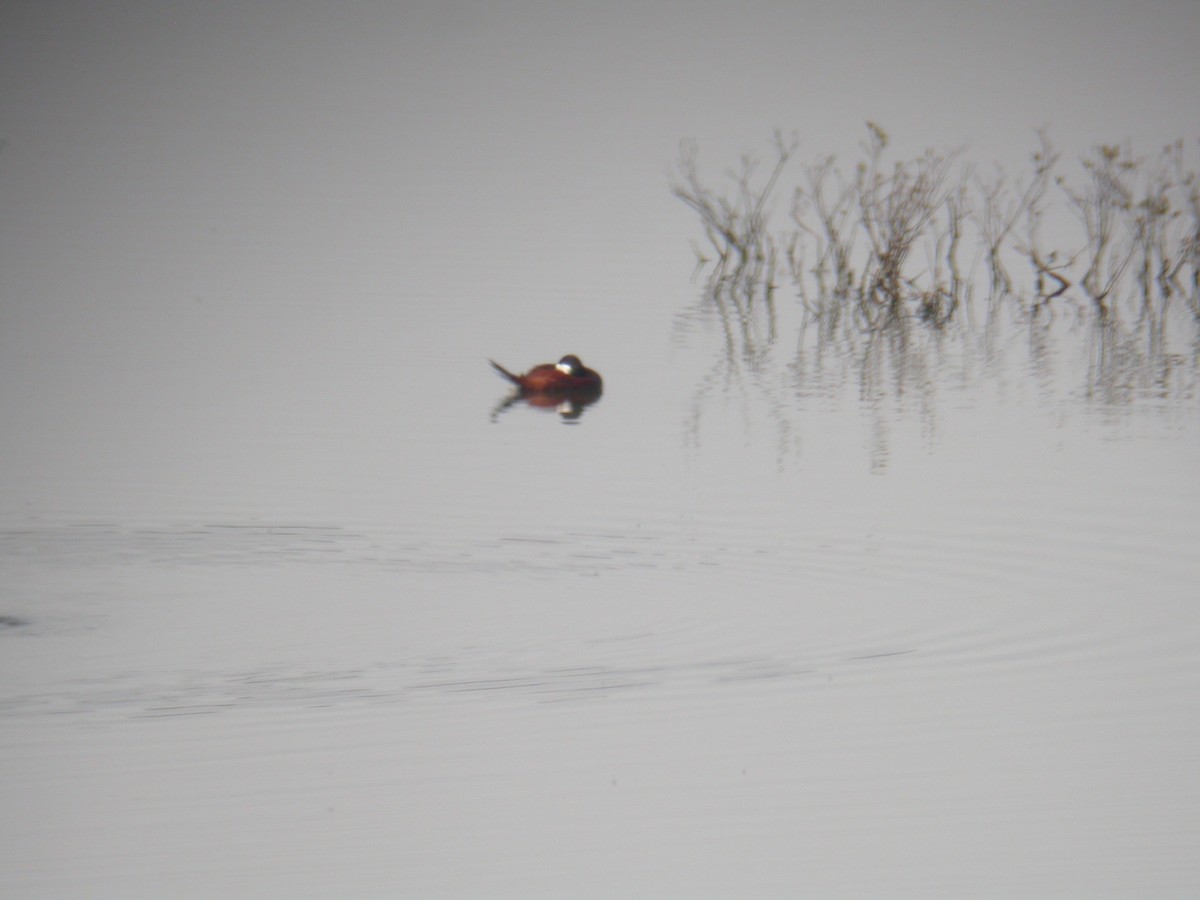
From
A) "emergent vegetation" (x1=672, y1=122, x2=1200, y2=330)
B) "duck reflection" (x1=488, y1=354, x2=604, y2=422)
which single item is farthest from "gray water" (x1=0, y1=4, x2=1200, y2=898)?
"emergent vegetation" (x1=672, y1=122, x2=1200, y2=330)

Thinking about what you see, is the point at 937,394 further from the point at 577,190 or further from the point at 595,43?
the point at 595,43

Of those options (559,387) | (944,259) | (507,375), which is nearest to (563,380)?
(559,387)

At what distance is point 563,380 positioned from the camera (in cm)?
1324

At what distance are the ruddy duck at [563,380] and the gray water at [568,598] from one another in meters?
0.22

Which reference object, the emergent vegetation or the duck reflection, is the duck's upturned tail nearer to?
the duck reflection

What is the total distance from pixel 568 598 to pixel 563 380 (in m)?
5.72

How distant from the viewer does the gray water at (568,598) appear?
543cm

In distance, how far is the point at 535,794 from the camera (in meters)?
5.72

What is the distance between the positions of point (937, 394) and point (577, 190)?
67.7 ft

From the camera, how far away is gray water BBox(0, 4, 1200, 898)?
543cm

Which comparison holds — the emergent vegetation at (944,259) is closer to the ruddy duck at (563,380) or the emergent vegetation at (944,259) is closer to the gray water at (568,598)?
the gray water at (568,598)

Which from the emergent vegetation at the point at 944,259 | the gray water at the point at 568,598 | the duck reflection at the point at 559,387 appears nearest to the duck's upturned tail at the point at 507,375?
the duck reflection at the point at 559,387

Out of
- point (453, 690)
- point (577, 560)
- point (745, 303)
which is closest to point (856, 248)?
point (745, 303)

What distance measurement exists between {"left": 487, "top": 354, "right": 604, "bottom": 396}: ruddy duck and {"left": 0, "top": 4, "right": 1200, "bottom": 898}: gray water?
224mm
